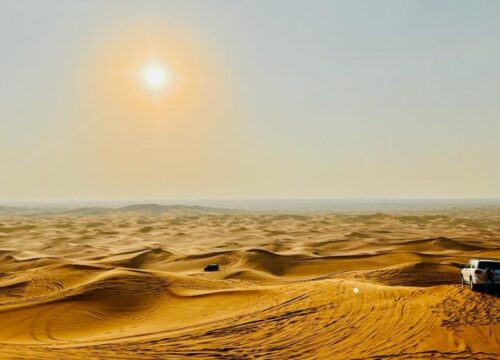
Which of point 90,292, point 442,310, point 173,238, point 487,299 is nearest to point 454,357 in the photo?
point 442,310

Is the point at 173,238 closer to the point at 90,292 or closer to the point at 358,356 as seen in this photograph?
the point at 90,292

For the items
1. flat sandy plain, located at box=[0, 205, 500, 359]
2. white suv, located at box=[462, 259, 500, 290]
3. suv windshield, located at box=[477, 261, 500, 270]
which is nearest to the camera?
flat sandy plain, located at box=[0, 205, 500, 359]

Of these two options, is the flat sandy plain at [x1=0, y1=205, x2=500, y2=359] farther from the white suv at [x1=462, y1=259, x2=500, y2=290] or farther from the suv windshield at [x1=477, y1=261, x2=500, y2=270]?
the suv windshield at [x1=477, y1=261, x2=500, y2=270]

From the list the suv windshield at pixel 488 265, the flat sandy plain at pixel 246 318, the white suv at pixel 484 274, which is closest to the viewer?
the flat sandy plain at pixel 246 318

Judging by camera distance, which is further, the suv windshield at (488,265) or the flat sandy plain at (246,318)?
the suv windshield at (488,265)

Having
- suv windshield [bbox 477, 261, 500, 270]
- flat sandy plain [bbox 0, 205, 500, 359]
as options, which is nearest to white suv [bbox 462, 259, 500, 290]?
suv windshield [bbox 477, 261, 500, 270]

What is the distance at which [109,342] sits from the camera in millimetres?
13953

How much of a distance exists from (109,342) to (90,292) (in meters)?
8.29

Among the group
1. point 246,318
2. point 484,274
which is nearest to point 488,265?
point 484,274

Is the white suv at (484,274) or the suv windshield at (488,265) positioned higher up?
the suv windshield at (488,265)

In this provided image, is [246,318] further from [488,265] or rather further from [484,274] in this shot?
[488,265]

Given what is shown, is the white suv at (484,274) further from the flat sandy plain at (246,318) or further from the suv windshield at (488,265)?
the flat sandy plain at (246,318)

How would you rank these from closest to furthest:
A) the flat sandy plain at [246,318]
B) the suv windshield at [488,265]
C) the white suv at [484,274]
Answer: the flat sandy plain at [246,318], the white suv at [484,274], the suv windshield at [488,265]

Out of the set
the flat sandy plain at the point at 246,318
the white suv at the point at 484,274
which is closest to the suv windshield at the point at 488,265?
the white suv at the point at 484,274
